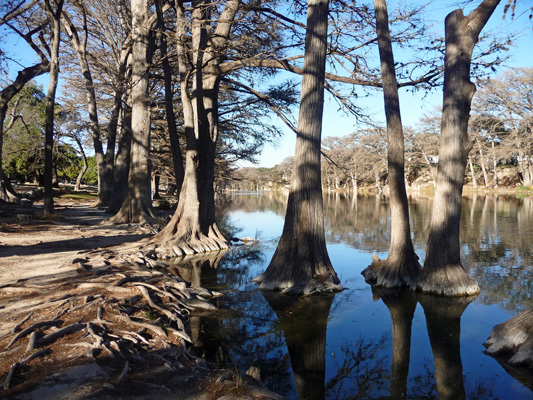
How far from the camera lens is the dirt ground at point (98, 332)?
11.3 feet

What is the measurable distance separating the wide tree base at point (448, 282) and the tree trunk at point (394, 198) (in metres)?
0.45

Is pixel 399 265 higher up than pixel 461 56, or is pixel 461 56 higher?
pixel 461 56

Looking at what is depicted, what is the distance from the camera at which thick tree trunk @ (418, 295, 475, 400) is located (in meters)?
4.30

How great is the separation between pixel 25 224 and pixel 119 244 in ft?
13.9

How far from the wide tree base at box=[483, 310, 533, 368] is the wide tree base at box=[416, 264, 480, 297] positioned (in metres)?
2.20

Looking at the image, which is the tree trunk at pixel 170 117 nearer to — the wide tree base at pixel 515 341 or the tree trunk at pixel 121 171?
the tree trunk at pixel 121 171

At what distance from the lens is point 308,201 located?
8.54 m

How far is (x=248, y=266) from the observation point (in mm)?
10977

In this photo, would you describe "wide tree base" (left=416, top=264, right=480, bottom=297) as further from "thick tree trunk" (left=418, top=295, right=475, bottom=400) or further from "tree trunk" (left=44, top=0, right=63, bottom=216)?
"tree trunk" (left=44, top=0, right=63, bottom=216)

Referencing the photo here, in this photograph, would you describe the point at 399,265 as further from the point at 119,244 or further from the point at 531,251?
the point at 119,244

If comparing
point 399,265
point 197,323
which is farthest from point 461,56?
point 197,323

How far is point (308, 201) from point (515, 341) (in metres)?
4.62

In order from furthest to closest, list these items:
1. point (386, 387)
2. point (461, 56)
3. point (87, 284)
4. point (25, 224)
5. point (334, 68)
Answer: point (25, 224) → point (334, 68) → point (461, 56) → point (87, 284) → point (386, 387)

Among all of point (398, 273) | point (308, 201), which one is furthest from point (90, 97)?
point (398, 273)
